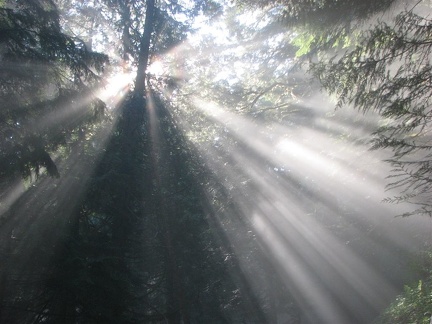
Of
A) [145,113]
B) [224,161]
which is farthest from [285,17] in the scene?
[224,161]

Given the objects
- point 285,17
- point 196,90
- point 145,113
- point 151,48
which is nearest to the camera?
point 285,17

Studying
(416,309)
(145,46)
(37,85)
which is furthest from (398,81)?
(145,46)

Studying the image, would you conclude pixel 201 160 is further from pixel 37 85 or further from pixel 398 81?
pixel 398 81

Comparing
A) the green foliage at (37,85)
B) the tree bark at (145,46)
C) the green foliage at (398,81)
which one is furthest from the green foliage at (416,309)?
the tree bark at (145,46)

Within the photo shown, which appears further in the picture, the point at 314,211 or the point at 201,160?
the point at 314,211

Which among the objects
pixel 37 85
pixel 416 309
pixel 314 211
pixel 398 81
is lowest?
pixel 416 309

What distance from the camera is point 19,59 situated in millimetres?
8156

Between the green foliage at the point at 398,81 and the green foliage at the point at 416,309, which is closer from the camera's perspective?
the green foliage at the point at 398,81

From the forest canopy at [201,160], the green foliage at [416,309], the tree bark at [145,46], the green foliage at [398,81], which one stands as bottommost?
the green foliage at [416,309]

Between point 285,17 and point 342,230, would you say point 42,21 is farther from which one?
point 342,230

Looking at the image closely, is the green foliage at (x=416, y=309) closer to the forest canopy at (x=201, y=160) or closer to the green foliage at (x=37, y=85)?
the forest canopy at (x=201, y=160)

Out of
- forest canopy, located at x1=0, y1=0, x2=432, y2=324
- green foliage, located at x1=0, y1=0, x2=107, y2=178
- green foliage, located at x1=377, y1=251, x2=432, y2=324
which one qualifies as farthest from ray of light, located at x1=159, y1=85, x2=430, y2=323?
green foliage, located at x1=377, y1=251, x2=432, y2=324

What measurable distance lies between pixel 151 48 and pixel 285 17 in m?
6.85

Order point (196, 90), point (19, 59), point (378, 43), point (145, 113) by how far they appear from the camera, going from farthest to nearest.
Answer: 1. point (196, 90)
2. point (145, 113)
3. point (19, 59)
4. point (378, 43)
